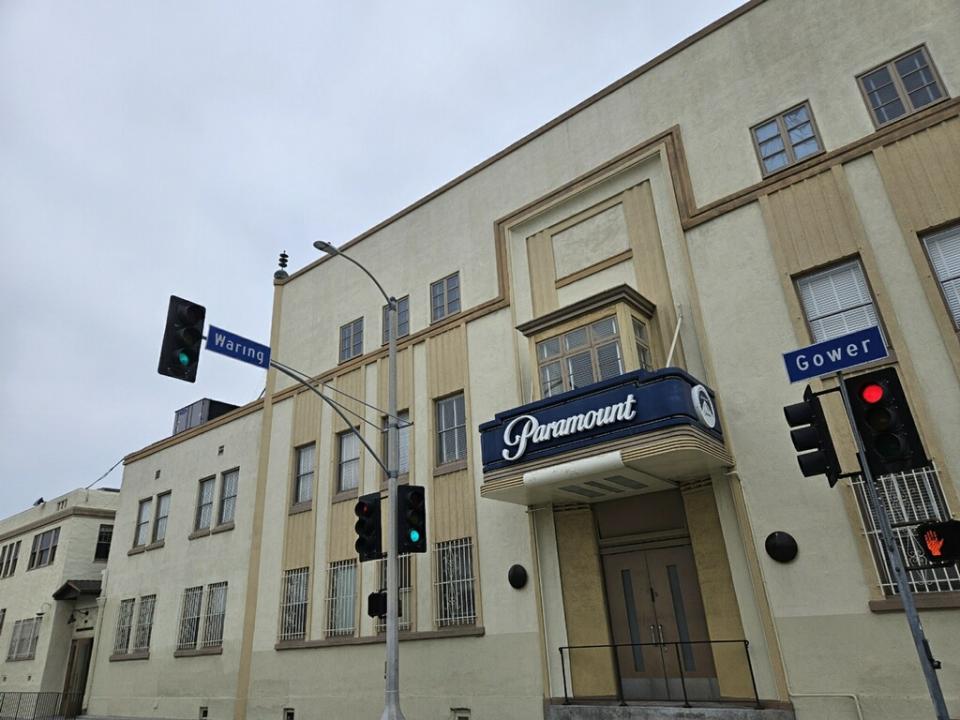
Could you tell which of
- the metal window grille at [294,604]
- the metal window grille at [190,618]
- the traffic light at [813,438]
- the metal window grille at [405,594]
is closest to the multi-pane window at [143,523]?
the metal window grille at [190,618]

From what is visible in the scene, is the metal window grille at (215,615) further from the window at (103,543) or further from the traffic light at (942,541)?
the traffic light at (942,541)

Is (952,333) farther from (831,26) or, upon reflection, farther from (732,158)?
(831,26)

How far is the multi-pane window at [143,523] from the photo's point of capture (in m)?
26.1

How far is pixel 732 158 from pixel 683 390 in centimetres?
608

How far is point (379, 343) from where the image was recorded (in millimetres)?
20625

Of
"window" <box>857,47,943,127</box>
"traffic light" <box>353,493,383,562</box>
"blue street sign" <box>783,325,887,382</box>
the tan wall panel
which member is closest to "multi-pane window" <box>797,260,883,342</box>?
"window" <box>857,47,943,127</box>

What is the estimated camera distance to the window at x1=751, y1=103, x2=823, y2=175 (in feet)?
45.6

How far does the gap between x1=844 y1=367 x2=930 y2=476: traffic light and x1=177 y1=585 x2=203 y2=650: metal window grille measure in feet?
70.3

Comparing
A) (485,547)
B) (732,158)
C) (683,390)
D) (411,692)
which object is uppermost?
(732,158)

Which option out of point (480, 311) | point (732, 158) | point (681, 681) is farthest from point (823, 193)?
point (681, 681)

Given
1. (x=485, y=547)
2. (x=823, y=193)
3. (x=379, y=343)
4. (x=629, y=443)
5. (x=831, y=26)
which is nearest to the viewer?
(x=629, y=443)

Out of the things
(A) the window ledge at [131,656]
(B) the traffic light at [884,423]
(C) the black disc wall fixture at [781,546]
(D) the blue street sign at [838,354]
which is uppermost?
(D) the blue street sign at [838,354]

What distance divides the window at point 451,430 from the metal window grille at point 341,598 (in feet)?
13.2

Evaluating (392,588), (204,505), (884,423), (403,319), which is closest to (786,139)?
(884,423)
